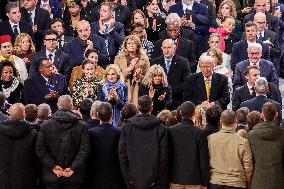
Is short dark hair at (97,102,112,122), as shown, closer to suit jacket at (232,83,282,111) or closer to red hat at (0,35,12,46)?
suit jacket at (232,83,282,111)

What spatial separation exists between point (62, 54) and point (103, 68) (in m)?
0.80

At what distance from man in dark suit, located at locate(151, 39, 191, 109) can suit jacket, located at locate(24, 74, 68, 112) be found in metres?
2.00

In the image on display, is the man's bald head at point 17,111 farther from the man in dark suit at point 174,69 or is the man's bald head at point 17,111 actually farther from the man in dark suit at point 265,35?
the man in dark suit at point 265,35

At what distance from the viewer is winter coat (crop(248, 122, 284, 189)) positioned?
12523 millimetres

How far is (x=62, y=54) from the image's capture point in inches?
682

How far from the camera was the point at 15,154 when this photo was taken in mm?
12906

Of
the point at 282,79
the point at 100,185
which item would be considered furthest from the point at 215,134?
the point at 282,79

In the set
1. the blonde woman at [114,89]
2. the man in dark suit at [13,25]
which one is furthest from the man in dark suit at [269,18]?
the blonde woman at [114,89]

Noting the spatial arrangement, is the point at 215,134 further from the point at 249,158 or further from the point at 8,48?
the point at 8,48

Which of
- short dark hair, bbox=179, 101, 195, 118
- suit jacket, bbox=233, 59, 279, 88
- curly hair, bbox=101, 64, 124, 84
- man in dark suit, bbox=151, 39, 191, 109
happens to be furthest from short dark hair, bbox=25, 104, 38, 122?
suit jacket, bbox=233, 59, 279, 88

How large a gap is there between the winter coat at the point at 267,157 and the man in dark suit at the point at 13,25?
23.6 ft

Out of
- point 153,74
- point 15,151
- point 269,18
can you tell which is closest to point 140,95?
point 153,74

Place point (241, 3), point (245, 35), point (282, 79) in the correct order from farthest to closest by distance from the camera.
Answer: point (241, 3) < point (282, 79) < point (245, 35)

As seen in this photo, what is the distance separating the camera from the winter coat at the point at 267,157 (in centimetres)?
1252
